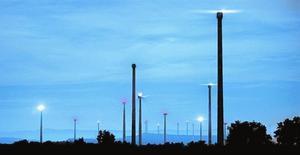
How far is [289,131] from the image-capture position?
6438 centimetres

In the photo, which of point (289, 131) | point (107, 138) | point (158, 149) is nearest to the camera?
point (158, 149)

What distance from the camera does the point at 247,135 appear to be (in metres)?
61.3

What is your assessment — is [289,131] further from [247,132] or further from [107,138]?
[107,138]

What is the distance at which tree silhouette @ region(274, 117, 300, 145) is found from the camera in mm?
64438

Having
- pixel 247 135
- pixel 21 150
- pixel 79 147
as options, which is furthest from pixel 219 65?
pixel 247 135

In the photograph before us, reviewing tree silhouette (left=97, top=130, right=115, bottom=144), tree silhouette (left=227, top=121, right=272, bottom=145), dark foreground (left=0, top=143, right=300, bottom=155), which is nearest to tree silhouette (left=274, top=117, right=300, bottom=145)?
tree silhouette (left=227, top=121, right=272, bottom=145)

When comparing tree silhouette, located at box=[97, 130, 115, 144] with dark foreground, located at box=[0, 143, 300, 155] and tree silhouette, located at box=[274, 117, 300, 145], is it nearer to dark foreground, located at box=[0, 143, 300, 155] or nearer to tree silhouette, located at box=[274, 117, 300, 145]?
dark foreground, located at box=[0, 143, 300, 155]

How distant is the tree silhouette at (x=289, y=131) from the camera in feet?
211

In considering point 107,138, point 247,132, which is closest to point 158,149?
point 107,138

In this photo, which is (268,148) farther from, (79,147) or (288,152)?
(79,147)

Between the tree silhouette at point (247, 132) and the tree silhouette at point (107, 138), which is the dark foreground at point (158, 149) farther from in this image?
the tree silhouette at point (247, 132)

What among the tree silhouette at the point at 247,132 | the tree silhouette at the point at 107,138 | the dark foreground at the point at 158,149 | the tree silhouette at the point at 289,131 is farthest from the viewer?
the tree silhouette at the point at 289,131

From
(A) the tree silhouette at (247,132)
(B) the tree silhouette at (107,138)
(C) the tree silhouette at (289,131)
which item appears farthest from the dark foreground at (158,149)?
(C) the tree silhouette at (289,131)

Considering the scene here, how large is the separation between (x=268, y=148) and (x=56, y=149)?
24.8ft
